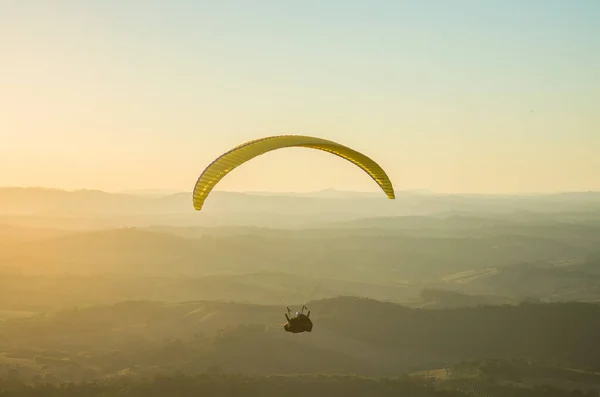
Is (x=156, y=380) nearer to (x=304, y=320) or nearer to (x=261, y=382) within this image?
(x=261, y=382)

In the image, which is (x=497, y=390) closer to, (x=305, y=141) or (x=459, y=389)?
(x=459, y=389)

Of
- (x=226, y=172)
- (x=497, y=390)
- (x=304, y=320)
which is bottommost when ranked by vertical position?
(x=497, y=390)

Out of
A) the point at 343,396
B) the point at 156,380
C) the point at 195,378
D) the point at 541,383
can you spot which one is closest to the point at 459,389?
the point at 541,383

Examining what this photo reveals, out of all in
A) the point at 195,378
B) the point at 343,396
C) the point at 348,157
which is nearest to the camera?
the point at 348,157

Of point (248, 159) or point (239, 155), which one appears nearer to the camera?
point (239, 155)

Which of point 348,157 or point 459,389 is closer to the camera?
point 348,157

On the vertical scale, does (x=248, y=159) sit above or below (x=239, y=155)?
below

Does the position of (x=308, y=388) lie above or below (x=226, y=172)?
below

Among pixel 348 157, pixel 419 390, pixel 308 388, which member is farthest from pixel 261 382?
pixel 348 157

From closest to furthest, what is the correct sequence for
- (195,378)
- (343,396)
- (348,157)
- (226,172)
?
(226,172) → (348,157) → (343,396) → (195,378)
